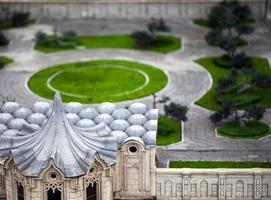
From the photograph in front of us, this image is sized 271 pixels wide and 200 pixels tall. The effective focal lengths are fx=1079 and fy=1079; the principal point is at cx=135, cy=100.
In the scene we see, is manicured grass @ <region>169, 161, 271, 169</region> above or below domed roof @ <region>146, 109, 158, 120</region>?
below

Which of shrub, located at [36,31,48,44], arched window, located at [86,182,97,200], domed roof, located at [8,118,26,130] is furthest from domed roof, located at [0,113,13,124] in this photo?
shrub, located at [36,31,48,44]

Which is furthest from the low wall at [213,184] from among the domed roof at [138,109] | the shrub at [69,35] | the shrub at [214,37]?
the shrub at [69,35]

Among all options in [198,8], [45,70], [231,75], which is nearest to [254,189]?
[231,75]

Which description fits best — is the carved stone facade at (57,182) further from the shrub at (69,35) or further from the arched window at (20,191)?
the shrub at (69,35)

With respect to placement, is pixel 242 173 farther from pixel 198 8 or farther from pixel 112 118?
pixel 198 8

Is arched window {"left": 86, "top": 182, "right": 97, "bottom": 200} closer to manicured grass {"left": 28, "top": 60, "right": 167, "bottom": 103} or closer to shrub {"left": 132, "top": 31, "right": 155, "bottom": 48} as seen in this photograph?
manicured grass {"left": 28, "top": 60, "right": 167, "bottom": 103}

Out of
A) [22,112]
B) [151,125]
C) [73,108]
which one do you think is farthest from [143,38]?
[151,125]

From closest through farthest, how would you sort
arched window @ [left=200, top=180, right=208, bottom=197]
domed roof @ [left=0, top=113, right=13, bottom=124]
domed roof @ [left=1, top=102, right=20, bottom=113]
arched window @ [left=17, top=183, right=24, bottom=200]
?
arched window @ [left=17, top=183, right=24, bottom=200] < arched window @ [left=200, top=180, right=208, bottom=197] < domed roof @ [left=0, top=113, right=13, bottom=124] < domed roof @ [left=1, top=102, right=20, bottom=113]
